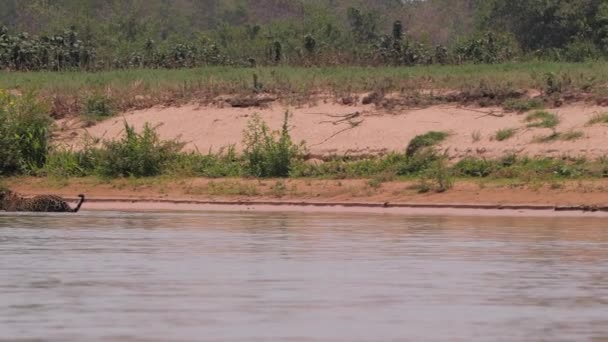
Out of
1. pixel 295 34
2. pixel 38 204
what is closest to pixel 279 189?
pixel 38 204

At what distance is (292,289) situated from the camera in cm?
1227

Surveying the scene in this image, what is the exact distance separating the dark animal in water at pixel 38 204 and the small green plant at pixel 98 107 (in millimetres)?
9489

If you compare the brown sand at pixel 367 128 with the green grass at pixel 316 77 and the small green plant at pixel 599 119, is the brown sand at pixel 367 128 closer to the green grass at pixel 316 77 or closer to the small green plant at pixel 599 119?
the small green plant at pixel 599 119

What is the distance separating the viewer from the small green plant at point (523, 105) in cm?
2852

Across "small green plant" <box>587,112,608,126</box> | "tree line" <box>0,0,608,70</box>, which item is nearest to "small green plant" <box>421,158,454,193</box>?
"small green plant" <box>587,112,608,126</box>

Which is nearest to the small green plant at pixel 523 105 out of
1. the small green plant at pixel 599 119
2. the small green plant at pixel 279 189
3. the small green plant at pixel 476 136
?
the small green plant at pixel 476 136

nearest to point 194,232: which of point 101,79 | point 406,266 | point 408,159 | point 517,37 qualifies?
point 406,266

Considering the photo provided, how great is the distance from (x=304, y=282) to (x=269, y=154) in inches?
554

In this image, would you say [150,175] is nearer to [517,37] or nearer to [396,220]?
[396,220]

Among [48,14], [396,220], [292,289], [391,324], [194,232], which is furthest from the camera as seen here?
[48,14]

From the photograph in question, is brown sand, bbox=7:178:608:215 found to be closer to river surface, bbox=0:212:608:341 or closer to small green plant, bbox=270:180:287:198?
small green plant, bbox=270:180:287:198

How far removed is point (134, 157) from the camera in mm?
27781

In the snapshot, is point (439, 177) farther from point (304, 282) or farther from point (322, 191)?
point (304, 282)

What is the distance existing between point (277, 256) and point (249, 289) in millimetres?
2907
